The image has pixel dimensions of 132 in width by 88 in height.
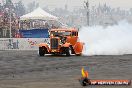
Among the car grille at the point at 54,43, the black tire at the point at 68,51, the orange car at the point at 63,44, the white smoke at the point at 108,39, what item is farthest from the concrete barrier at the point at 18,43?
the black tire at the point at 68,51

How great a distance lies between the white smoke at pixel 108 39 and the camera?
38500mm

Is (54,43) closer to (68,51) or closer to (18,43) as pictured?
(68,51)

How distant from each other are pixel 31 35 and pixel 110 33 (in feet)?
78.1

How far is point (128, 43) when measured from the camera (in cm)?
3847

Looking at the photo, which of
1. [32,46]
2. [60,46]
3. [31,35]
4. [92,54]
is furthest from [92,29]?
[31,35]

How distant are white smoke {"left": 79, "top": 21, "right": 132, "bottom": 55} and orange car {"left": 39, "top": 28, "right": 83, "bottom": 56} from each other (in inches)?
82.7

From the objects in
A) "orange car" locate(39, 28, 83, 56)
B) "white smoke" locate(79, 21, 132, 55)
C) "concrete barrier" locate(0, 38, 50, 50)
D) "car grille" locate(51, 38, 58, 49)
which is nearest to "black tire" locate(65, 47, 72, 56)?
"orange car" locate(39, 28, 83, 56)

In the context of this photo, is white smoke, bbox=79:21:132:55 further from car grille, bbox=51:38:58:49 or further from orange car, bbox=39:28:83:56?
car grille, bbox=51:38:58:49

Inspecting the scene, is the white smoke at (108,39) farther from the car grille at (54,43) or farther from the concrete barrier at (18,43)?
the concrete barrier at (18,43)

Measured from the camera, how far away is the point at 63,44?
3519 centimetres

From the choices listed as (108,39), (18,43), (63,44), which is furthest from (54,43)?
(18,43)

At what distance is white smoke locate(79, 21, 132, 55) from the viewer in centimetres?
3850

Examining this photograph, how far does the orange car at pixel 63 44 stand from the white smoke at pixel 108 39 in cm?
210

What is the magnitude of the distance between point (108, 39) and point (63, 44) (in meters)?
6.31
